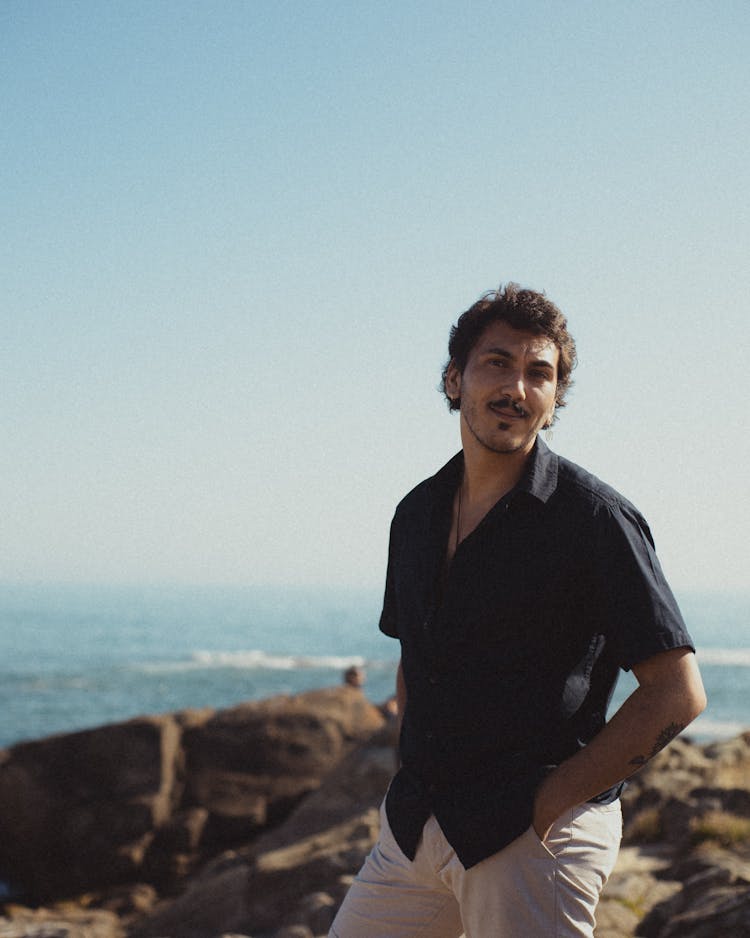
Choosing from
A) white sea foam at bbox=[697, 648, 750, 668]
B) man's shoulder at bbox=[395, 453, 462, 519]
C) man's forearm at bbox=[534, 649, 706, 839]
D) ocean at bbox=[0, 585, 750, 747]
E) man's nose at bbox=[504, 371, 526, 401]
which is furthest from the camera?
white sea foam at bbox=[697, 648, 750, 668]

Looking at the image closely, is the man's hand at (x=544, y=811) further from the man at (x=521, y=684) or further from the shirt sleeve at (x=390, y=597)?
the shirt sleeve at (x=390, y=597)

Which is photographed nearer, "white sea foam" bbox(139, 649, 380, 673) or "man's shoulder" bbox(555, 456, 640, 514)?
"man's shoulder" bbox(555, 456, 640, 514)

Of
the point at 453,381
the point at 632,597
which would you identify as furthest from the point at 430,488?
the point at 632,597

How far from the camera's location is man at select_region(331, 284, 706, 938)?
2268 mm

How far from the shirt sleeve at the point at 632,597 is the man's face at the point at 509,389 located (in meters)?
0.40

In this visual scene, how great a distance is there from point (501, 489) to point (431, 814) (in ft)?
2.89

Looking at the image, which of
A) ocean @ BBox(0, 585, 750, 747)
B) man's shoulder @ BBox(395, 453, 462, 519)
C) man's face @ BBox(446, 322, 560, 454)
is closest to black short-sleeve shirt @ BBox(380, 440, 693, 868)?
man's face @ BBox(446, 322, 560, 454)

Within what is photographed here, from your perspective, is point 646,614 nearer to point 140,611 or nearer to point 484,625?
point 484,625

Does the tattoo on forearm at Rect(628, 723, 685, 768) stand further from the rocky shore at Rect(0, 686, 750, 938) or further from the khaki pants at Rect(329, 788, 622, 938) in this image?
the rocky shore at Rect(0, 686, 750, 938)

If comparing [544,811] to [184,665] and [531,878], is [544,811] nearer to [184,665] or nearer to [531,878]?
[531,878]

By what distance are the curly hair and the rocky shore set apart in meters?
4.28

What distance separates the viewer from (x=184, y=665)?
60.0 meters

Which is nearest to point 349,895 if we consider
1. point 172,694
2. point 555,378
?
point 555,378

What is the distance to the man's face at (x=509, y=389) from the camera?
2.67 meters
